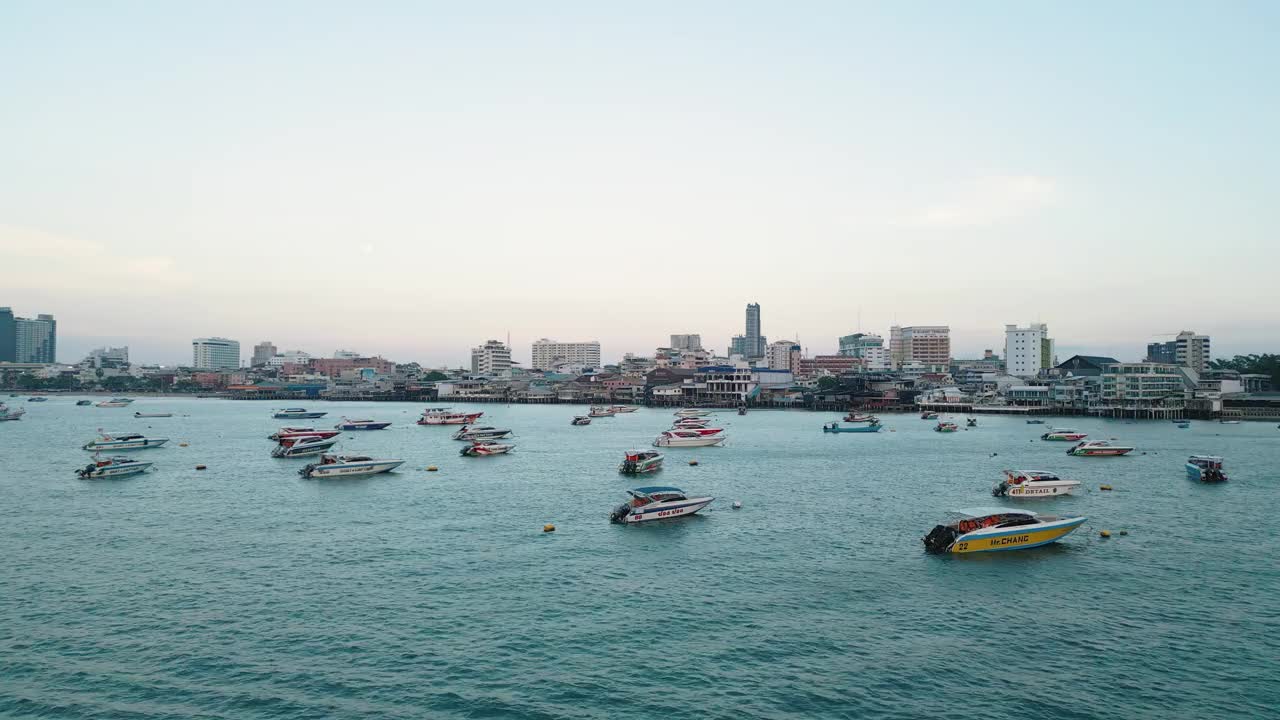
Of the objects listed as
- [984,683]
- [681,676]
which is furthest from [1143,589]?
[681,676]

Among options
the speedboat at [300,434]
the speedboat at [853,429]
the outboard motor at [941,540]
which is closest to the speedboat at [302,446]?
the speedboat at [300,434]

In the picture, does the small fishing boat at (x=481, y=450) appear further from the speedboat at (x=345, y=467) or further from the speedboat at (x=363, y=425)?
the speedboat at (x=363, y=425)

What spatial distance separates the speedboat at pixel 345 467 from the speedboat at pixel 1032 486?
124 ft

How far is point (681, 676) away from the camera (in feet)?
61.5

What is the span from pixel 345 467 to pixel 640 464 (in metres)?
19.3

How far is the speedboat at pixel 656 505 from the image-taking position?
3616cm

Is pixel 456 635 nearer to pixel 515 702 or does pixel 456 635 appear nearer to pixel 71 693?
pixel 515 702

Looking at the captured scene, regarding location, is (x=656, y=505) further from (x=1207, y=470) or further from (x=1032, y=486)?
(x=1207, y=470)

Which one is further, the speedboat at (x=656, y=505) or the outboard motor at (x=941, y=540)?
the speedboat at (x=656, y=505)

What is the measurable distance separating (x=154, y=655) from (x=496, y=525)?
16533 millimetres

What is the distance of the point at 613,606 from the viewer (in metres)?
23.9

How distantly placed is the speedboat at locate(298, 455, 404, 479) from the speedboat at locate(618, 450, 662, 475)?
50.7 feet

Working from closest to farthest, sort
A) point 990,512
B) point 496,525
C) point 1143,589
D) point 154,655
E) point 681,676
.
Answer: point 681,676, point 154,655, point 1143,589, point 990,512, point 496,525

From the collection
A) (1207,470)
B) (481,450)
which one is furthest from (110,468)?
(1207,470)
